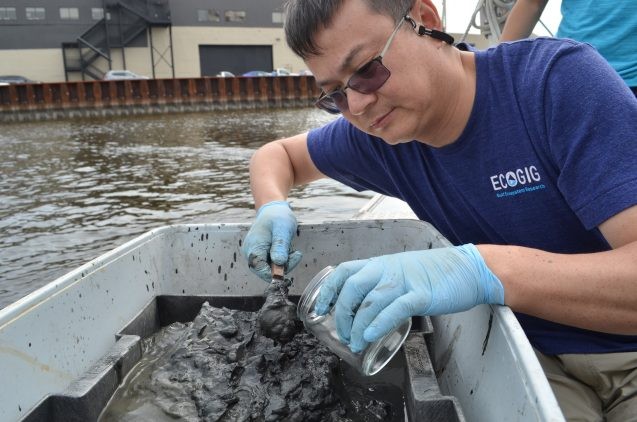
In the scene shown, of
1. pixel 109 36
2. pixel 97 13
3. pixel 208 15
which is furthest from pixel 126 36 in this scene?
pixel 208 15

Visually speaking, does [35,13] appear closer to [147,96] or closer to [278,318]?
[147,96]

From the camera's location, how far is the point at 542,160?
147cm

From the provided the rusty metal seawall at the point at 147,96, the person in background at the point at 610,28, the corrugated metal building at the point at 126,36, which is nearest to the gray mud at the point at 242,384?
the person in background at the point at 610,28

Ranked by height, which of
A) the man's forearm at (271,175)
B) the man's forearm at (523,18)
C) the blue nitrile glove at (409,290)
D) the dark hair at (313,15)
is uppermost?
the man's forearm at (523,18)

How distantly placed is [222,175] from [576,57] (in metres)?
7.04

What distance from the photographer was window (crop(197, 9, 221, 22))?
A: 36.3 metres

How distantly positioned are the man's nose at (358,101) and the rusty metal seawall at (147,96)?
804 inches

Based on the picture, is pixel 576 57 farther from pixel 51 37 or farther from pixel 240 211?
pixel 51 37

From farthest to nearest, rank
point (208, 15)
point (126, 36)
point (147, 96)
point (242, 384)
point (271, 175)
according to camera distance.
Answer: point (208, 15) → point (126, 36) → point (147, 96) → point (271, 175) → point (242, 384)

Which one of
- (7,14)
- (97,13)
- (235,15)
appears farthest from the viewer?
(235,15)

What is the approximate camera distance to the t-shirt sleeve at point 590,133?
4.04ft

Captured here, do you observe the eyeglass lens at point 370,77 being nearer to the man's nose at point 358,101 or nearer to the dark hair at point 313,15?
the man's nose at point 358,101

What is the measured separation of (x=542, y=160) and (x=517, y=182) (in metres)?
0.10

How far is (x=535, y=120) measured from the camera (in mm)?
1455
